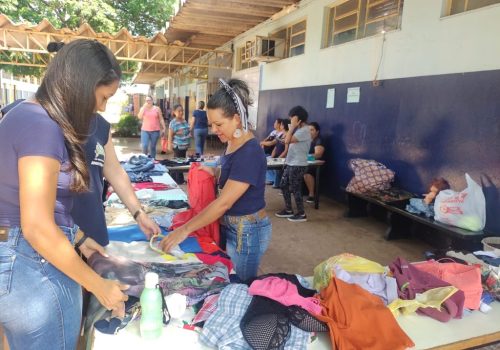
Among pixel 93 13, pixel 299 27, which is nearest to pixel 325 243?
pixel 299 27

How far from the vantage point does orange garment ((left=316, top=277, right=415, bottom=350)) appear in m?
1.39

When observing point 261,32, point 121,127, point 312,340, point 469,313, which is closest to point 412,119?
point 469,313

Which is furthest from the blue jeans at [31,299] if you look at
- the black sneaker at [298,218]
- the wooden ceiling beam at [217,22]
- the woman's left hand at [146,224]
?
the wooden ceiling beam at [217,22]

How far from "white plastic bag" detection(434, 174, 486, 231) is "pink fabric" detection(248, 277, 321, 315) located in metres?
2.98

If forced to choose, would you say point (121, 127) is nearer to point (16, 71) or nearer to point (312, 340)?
point (16, 71)

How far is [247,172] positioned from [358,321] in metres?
0.85

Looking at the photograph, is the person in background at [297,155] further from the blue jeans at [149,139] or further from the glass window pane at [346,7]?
the blue jeans at [149,139]

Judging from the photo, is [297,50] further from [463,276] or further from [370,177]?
[463,276]

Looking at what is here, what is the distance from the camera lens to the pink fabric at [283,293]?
5.03 ft

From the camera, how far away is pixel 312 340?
4.78 ft

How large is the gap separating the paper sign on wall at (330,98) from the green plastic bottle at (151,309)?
18.7 feet

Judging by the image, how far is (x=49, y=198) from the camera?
105 cm

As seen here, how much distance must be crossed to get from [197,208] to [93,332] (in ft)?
3.75

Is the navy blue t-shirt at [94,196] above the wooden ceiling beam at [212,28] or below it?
below
